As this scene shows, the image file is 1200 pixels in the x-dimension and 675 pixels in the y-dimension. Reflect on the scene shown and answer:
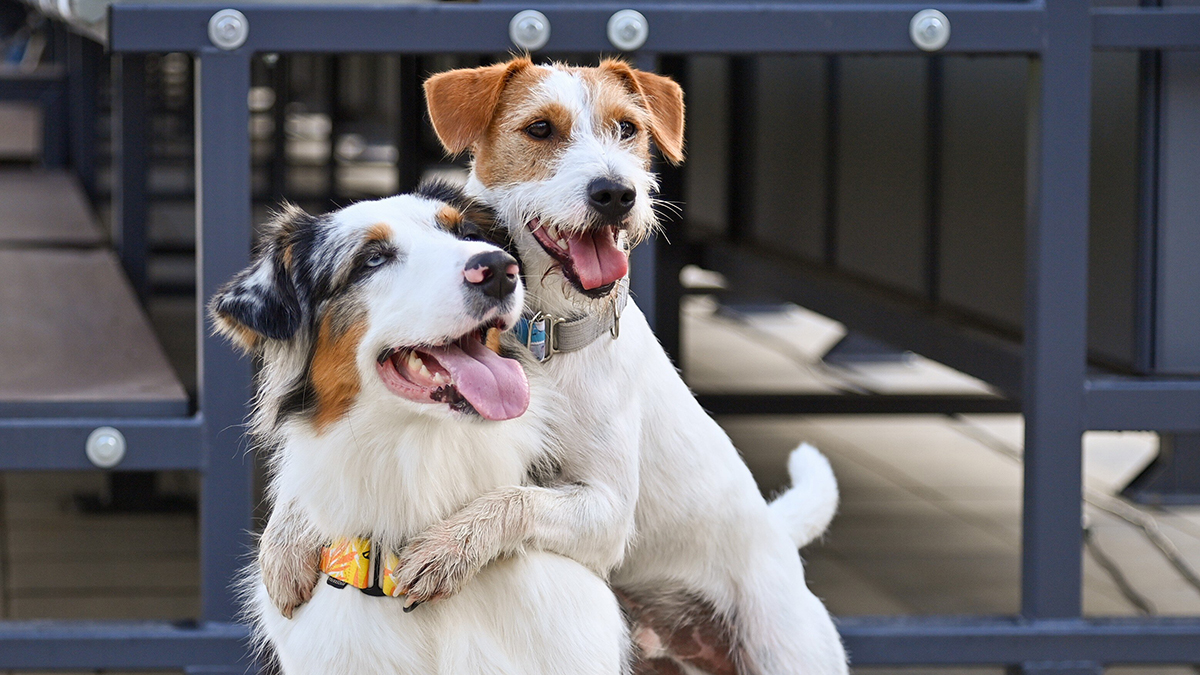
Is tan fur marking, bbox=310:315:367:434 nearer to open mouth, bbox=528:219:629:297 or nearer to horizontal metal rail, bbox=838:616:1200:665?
open mouth, bbox=528:219:629:297

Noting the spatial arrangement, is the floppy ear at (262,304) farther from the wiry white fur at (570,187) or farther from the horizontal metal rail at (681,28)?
the horizontal metal rail at (681,28)

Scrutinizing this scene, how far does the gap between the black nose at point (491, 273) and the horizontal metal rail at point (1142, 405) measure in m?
1.73

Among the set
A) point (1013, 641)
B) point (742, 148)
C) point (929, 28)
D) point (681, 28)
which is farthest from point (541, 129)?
point (742, 148)

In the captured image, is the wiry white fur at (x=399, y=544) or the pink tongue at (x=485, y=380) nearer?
the pink tongue at (x=485, y=380)

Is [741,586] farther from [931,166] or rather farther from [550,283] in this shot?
[931,166]

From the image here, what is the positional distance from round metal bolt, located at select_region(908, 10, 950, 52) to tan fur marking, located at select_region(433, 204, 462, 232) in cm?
135

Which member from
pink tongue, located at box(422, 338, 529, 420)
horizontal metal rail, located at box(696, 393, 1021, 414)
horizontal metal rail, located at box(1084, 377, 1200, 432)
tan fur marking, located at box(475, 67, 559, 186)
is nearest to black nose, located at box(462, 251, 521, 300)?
pink tongue, located at box(422, 338, 529, 420)

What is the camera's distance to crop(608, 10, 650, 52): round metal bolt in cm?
291

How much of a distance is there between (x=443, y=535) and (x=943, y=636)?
1.54 m

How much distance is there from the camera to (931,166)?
15.4 feet

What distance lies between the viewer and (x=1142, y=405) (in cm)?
306

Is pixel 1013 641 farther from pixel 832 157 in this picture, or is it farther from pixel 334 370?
pixel 832 157

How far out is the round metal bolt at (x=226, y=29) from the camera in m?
2.83

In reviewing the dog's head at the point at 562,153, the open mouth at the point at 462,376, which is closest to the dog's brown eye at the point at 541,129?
the dog's head at the point at 562,153
